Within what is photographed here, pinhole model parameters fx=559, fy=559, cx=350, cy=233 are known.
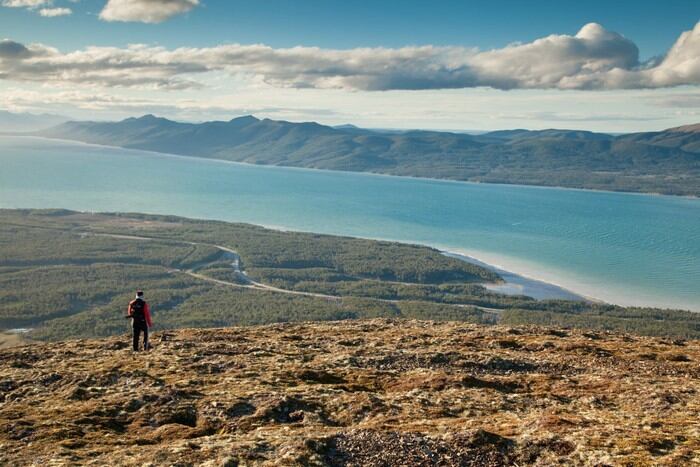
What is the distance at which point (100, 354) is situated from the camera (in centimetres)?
3481

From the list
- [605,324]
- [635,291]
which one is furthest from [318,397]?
[635,291]

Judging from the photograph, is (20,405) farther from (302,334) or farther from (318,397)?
(302,334)

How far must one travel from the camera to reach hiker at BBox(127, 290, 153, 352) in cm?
3300

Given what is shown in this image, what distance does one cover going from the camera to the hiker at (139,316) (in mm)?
33000

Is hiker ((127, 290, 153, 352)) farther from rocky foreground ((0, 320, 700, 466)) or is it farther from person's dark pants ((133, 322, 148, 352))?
rocky foreground ((0, 320, 700, 466))

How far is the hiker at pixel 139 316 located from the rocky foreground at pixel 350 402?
142 centimetres

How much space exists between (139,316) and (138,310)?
0.56 metres

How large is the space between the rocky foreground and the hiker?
142 cm

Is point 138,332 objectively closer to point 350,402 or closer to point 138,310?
point 138,310

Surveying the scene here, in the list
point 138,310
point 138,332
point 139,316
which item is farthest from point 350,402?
point 138,332

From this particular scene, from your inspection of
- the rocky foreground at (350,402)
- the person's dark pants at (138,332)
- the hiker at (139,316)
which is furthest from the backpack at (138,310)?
the rocky foreground at (350,402)

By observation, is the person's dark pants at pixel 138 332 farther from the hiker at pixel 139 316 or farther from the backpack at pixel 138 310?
the backpack at pixel 138 310

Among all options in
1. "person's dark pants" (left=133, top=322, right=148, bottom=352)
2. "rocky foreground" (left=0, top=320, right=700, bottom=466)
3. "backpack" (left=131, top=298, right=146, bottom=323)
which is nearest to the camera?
"rocky foreground" (left=0, top=320, right=700, bottom=466)

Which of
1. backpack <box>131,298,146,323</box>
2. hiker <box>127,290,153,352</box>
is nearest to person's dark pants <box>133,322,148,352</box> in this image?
hiker <box>127,290,153,352</box>
